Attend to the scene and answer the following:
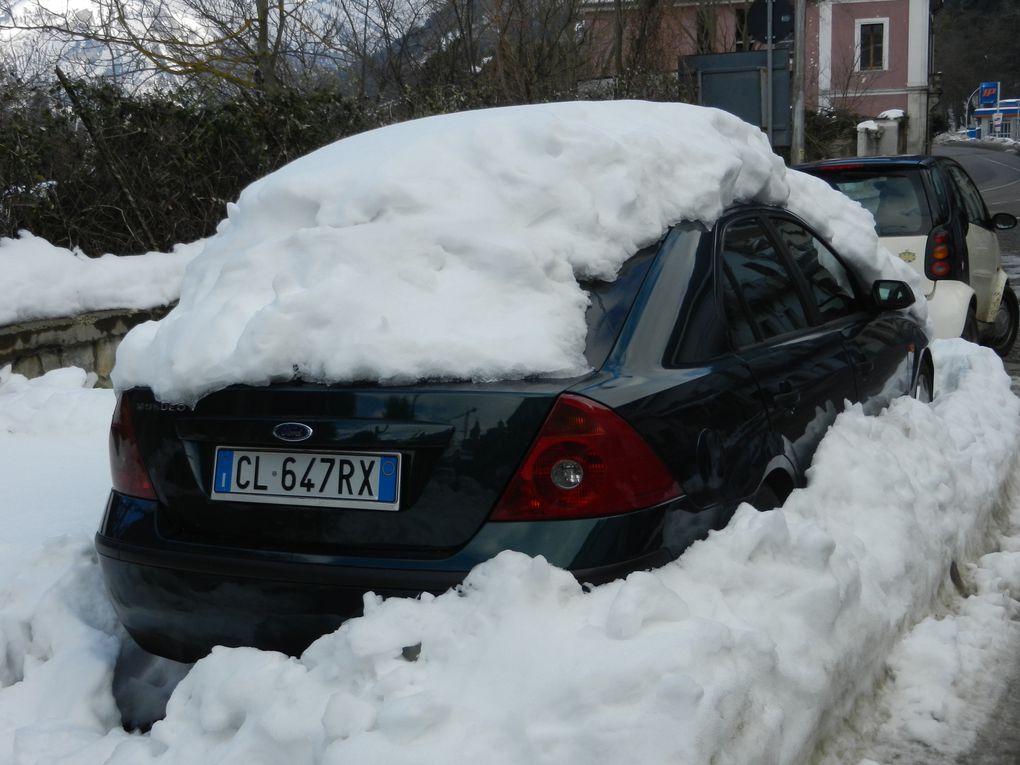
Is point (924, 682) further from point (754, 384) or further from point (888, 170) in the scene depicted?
point (888, 170)

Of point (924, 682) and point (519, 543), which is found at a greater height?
point (519, 543)

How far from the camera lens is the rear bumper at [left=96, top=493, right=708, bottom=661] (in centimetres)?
255

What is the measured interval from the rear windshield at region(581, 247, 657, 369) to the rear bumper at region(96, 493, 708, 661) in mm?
445

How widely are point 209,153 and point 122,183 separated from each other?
0.78 metres

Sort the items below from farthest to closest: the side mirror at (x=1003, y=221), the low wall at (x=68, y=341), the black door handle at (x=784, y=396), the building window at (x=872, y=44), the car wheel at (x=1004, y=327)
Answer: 1. the building window at (x=872, y=44)
2. the car wheel at (x=1004, y=327)
3. the side mirror at (x=1003, y=221)
4. the low wall at (x=68, y=341)
5. the black door handle at (x=784, y=396)

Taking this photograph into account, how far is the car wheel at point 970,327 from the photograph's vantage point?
8070 millimetres

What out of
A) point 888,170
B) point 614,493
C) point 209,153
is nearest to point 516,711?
point 614,493

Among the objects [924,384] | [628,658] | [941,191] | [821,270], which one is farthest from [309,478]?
[941,191]

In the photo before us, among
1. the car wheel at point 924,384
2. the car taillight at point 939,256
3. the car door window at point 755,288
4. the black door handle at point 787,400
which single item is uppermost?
the car door window at point 755,288

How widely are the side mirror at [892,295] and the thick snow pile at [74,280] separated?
518 cm

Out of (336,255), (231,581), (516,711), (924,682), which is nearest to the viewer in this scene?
(516,711)

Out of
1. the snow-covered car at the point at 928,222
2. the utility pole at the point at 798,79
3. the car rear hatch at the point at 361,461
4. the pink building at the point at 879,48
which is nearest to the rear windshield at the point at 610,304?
the car rear hatch at the point at 361,461

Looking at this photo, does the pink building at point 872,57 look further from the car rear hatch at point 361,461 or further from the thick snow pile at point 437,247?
the car rear hatch at point 361,461

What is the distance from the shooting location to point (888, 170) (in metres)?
8.19
